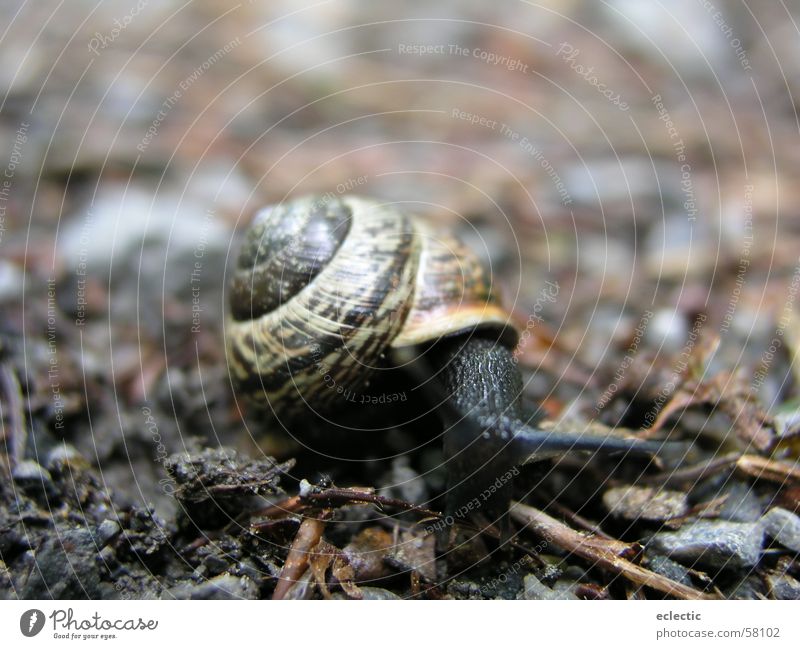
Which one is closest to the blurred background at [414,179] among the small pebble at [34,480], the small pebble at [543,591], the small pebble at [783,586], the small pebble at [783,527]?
the small pebble at [34,480]

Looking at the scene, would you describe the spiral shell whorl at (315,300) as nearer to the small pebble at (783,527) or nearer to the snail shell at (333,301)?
the snail shell at (333,301)

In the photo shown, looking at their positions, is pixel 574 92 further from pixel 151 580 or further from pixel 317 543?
pixel 151 580

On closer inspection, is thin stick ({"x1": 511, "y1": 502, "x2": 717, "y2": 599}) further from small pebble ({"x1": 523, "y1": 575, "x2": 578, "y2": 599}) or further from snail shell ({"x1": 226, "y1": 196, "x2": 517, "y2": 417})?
snail shell ({"x1": 226, "y1": 196, "x2": 517, "y2": 417})

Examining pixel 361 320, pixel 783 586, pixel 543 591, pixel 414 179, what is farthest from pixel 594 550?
pixel 414 179

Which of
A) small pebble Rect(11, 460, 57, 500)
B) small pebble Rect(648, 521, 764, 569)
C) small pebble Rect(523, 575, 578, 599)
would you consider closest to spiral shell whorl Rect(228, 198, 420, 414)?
small pebble Rect(11, 460, 57, 500)

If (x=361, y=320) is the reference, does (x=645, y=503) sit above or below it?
below

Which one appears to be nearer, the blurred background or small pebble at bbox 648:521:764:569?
small pebble at bbox 648:521:764:569

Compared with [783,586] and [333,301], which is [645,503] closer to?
[783,586]

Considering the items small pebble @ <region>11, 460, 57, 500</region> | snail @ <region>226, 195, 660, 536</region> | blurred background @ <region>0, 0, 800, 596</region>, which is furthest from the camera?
blurred background @ <region>0, 0, 800, 596</region>
